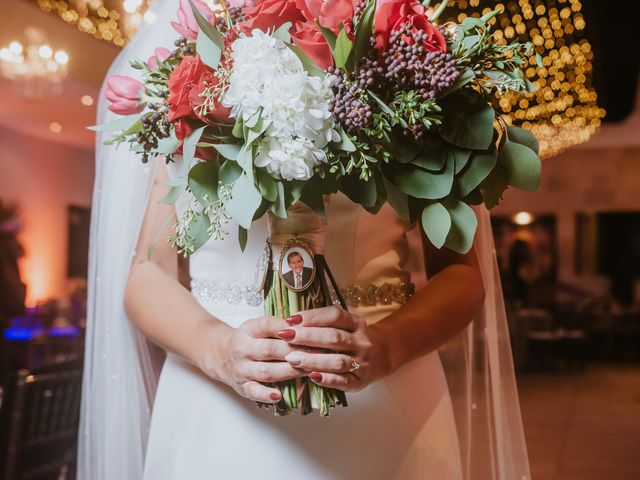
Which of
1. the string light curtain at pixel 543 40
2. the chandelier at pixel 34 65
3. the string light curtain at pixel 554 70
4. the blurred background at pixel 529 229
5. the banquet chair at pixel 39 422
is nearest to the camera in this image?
the banquet chair at pixel 39 422

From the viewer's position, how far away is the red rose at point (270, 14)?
3.42ft

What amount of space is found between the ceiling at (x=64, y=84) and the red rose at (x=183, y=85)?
622 cm

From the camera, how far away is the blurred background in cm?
545

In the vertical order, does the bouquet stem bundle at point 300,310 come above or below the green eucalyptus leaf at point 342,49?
below

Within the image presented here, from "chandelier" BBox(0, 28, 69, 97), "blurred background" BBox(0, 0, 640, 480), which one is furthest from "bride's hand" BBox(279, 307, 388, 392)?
"chandelier" BBox(0, 28, 69, 97)

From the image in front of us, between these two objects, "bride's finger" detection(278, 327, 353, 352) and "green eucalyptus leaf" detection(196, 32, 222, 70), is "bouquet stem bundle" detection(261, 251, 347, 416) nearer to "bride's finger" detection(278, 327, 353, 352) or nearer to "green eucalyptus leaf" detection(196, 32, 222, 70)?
"bride's finger" detection(278, 327, 353, 352)

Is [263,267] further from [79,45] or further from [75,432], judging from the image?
[79,45]

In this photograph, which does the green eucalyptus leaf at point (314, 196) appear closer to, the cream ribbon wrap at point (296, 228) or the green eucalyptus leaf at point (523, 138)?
the cream ribbon wrap at point (296, 228)

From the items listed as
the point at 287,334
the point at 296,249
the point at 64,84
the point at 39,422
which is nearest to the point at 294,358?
the point at 287,334

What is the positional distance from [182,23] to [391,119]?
39 centimetres

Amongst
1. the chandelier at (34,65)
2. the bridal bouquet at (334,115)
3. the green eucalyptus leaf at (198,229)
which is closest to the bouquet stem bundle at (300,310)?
the bridal bouquet at (334,115)

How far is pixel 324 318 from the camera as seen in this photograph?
1048mm

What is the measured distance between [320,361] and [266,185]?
0.82 feet

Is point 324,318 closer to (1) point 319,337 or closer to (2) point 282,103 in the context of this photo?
(1) point 319,337
